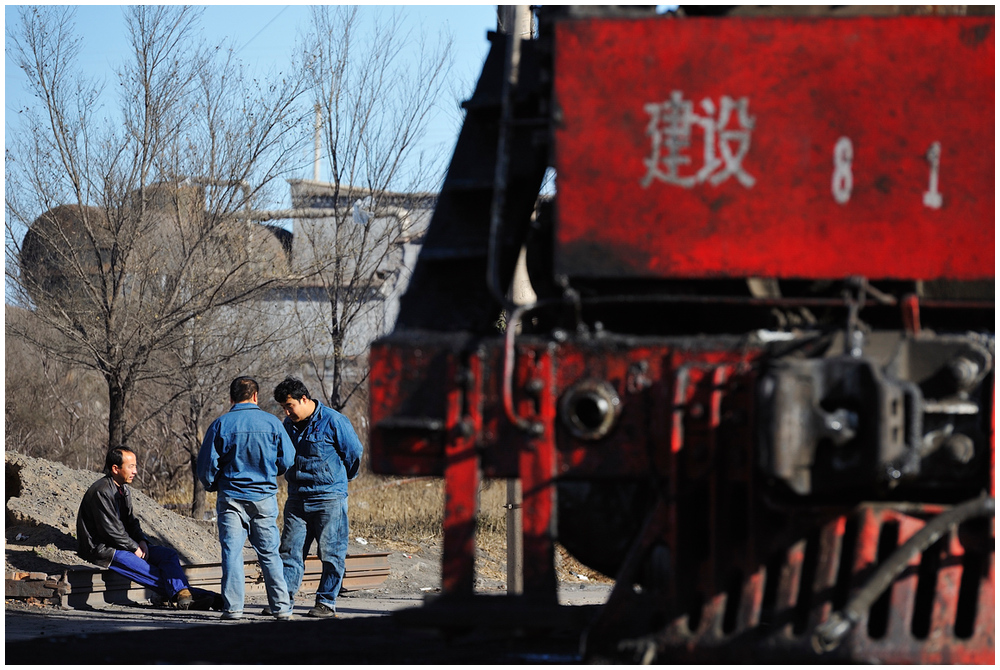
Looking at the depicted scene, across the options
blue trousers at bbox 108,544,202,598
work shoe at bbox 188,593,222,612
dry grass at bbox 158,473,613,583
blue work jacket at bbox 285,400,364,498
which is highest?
blue work jacket at bbox 285,400,364,498

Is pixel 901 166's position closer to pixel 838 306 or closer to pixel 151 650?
pixel 838 306

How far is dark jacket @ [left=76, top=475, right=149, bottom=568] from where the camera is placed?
29.0ft

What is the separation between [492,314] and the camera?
4773 millimetres

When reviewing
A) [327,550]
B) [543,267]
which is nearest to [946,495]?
[543,267]

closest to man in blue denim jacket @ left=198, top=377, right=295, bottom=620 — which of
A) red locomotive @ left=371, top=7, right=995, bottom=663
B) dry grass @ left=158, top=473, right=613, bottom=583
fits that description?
dry grass @ left=158, top=473, right=613, bottom=583

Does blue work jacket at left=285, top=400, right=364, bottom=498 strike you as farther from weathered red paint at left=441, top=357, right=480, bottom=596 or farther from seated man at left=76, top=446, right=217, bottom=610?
weathered red paint at left=441, top=357, right=480, bottom=596

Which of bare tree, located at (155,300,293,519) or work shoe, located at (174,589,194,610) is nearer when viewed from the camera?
work shoe, located at (174,589,194,610)

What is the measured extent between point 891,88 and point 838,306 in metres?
0.75

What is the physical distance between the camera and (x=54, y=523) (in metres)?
10.7

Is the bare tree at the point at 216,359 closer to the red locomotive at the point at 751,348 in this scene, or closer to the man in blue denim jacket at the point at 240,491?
the man in blue denim jacket at the point at 240,491

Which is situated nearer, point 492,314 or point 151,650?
point 492,314

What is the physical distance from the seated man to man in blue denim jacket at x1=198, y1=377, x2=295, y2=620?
2.10ft

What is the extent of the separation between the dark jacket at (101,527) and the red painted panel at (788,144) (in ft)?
19.7

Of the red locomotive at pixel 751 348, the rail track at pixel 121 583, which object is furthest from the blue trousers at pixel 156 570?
the red locomotive at pixel 751 348
